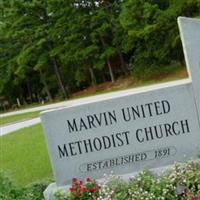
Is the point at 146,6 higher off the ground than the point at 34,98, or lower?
higher

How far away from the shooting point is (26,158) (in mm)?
10289

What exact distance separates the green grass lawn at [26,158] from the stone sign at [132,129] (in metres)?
1.38

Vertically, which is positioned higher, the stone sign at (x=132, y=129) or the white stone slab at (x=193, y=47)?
the white stone slab at (x=193, y=47)

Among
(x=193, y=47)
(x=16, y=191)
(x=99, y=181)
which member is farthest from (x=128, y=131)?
(x=16, y=191)

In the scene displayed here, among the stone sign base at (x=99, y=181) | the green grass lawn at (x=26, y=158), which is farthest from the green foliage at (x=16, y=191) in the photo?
the green grass lawn at (x=26, y=158)

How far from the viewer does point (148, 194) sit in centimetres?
479

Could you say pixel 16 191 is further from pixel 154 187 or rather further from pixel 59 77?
pixel 59 77

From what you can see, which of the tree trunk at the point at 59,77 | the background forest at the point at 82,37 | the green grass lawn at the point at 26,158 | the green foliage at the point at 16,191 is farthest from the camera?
the tree trunk at the point at 59,77

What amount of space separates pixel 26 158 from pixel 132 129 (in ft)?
16.7

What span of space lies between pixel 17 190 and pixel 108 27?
3296 cm

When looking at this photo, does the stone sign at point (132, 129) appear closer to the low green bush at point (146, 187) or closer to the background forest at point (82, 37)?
the low green bush at point (146, 187)

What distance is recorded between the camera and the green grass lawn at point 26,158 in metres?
8.31

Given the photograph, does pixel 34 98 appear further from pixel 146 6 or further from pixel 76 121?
pixel 76 121

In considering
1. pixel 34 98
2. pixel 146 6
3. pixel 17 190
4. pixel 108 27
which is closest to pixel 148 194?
pixel 17 190
